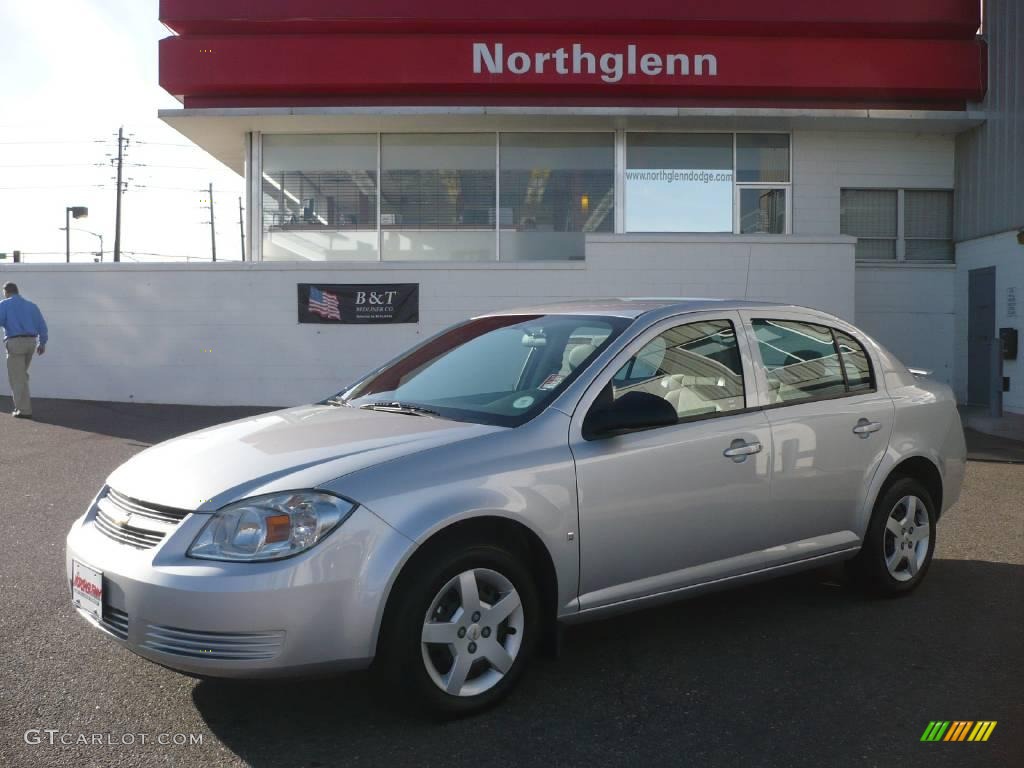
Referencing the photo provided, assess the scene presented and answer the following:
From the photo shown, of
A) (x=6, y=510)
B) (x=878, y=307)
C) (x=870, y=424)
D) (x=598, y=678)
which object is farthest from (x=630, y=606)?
(x=878, y=307)

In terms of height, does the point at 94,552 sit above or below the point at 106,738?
above

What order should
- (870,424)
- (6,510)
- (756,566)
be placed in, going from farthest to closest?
(6,510) < (870,424) < (756,566)

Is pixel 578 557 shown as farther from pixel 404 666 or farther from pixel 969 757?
pixel 969 757

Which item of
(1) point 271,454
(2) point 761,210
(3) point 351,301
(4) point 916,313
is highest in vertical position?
(2) point 761,210

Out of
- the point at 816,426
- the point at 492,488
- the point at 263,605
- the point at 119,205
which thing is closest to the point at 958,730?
the point at 816,426

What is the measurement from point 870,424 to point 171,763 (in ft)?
12.1

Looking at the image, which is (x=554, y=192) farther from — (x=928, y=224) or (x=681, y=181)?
(x=928, y=224)

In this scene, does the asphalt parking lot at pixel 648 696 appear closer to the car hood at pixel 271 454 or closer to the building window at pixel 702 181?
the car hood at pixel 271 454

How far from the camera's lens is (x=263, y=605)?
3.42 m

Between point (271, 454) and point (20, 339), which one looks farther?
point (20, 339)

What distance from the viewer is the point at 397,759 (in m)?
3.52

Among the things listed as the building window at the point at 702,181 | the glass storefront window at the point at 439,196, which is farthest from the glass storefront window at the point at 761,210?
the glass storefront window at the point at 439,196

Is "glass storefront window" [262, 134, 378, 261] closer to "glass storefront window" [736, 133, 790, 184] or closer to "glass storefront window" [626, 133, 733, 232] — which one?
"glass storefront window" [626, 133, 733, 232]

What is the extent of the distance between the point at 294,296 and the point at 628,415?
40.7ft
